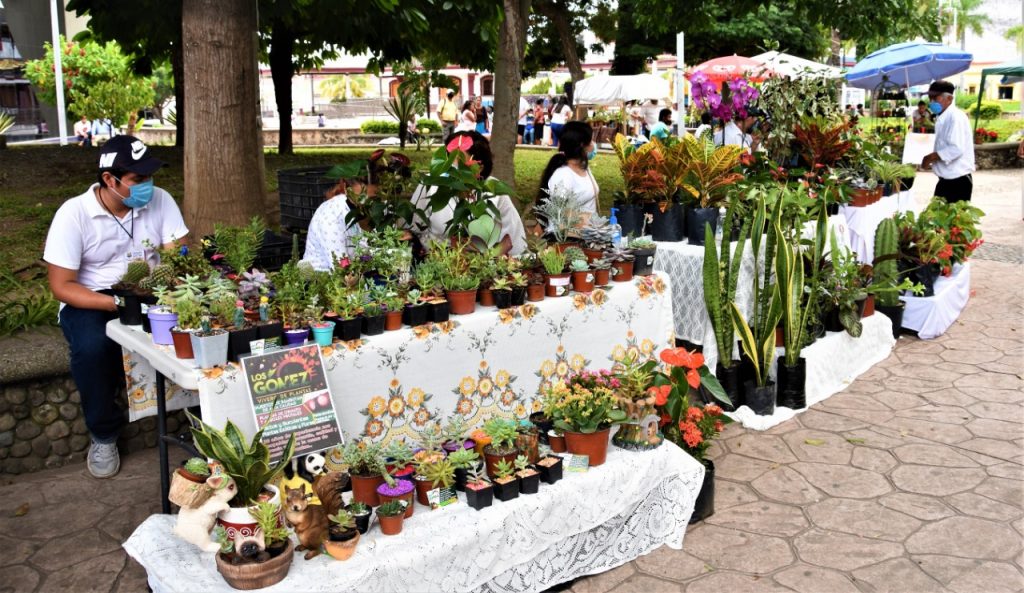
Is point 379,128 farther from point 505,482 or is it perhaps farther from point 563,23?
point 505,482

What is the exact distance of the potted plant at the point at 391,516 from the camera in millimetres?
2842

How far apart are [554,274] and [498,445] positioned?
1081 millimetres

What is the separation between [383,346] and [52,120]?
117 ft

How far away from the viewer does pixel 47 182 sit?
9.25m

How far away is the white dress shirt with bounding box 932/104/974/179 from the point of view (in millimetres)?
8148

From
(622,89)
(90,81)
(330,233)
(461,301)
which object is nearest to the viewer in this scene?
(461,301)

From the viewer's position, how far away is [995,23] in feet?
213

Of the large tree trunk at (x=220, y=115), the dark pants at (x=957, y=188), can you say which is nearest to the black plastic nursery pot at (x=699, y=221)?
the large tree trunk at (x=220, y=115)

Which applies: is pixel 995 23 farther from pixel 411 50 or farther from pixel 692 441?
pixel 692 441

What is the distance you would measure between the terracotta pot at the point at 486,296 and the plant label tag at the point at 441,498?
3.44ft

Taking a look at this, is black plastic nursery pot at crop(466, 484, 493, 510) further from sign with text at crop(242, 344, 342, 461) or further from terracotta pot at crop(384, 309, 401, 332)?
terracotta pot at crop(384, 309, 401, 332)

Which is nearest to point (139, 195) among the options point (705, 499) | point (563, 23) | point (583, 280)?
point (583, 280)

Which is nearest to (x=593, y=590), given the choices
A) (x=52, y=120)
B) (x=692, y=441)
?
(x=692, y=441)

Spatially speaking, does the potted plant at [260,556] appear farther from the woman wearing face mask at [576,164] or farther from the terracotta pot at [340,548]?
the woman wearing face mask at [576,164]
